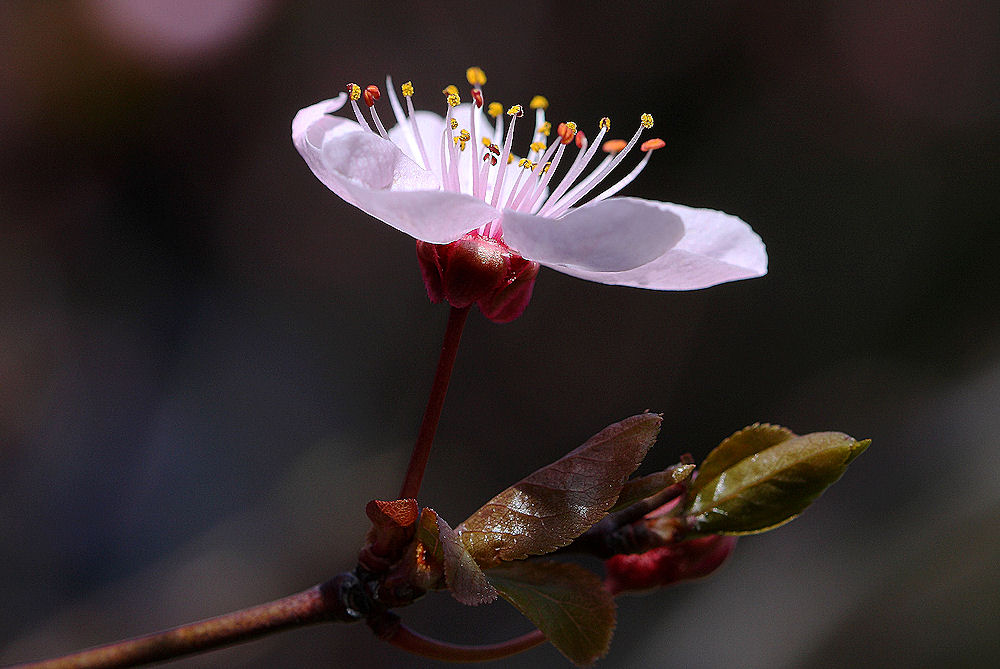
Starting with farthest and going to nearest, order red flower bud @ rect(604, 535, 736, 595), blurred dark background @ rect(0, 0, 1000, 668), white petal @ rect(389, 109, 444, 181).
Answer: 1. blurred dark background @ rect(0, 0, 1000, 668)
2. white petal @ rect(389, 109, 444, 181)
3. red flower bud @ rect(604, 535, 736, 595)

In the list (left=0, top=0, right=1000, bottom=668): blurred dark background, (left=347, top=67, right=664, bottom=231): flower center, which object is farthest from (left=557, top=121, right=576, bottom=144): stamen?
(left=0, top=0, right=1000, bottom=668): blurred dark background

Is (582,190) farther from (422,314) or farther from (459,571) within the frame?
(422,314)

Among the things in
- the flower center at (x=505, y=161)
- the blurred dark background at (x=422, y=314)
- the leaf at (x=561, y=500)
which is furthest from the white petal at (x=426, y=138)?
the blurred dark background at (x=422, y=314)

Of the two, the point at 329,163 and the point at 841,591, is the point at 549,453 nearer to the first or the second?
the point at 841,591

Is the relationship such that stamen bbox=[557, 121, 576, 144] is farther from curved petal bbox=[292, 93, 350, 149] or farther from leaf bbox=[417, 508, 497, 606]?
leaf bbox=[417, 508, 497, 606]

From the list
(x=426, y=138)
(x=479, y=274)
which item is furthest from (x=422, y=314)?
(x=479, y=274)

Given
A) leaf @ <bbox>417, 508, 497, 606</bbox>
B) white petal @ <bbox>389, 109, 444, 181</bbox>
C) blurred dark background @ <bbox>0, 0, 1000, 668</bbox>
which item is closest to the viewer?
leaf @ <bbox>417, 508, 497, 606</bbox>
